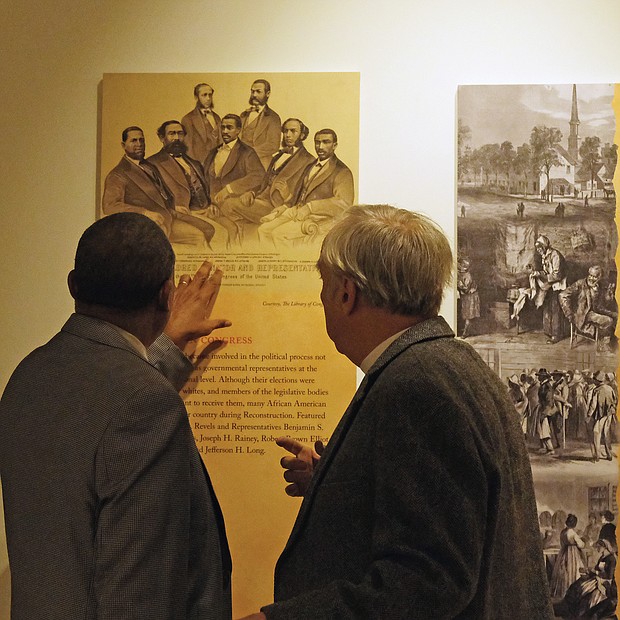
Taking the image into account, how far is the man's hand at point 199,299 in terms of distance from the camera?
2238mm

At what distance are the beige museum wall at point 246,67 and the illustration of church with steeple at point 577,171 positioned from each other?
0.17m

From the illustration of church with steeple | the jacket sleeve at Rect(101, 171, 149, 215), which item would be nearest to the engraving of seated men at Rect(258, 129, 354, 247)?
the jacket sleeve at Rect(101, 171, 149, 215)

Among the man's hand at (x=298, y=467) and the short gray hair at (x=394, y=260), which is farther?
the man's hand at (x=298, y=467)

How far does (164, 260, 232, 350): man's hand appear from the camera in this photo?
2.24 metres

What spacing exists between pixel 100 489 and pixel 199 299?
916mm

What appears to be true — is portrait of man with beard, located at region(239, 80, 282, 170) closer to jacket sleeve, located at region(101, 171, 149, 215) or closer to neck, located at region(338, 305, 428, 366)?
jacket sleeve, located at region(101, 171, 149, 215)

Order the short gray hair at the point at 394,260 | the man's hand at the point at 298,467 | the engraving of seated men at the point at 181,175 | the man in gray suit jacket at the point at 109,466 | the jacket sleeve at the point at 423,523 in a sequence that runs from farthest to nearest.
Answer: the engraving of seated men at the point at 181,175, the man's hand at the point at 298,467, the short gray hair at the point at 394,260, the man in gray suit jacket at the point at 109,466, the jacket sleeve at the point at 423,523

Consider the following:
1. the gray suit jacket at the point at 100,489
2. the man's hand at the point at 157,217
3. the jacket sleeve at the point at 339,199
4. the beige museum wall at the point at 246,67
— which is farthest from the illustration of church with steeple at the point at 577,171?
the gray suit jacket at the point at 100,489

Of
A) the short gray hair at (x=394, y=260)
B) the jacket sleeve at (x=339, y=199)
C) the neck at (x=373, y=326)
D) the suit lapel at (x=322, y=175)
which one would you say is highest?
the suit lapel at (x=322, y=175)

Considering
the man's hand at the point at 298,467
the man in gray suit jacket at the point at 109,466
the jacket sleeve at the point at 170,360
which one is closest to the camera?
the man in gray suit jacket at the point at 109,466

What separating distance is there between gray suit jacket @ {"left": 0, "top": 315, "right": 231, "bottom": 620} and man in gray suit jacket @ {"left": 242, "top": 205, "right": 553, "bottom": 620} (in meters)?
0.19

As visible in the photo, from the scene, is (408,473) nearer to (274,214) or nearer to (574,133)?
(274,214)

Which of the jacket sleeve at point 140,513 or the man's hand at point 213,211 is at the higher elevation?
the man's hand at point 213,211

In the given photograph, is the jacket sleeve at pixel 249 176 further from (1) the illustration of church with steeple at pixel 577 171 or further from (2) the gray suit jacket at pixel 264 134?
(1) the illustration of church with steeple at pixel 577 171
